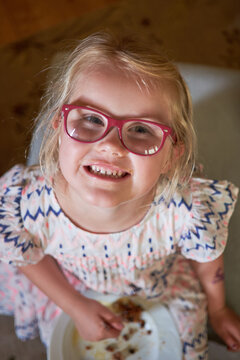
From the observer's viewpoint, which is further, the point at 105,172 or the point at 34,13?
the point at 34,13

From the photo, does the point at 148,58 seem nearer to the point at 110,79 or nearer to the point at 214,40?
the point at 110,79

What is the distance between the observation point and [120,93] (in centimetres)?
63

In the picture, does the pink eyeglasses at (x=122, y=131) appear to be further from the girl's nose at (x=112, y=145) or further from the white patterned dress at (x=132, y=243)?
the white patterned dress at (x=132, y=243)

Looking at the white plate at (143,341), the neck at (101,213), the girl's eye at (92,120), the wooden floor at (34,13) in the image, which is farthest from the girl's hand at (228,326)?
the wooden floor at (34,13)

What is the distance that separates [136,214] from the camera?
2.64 ft

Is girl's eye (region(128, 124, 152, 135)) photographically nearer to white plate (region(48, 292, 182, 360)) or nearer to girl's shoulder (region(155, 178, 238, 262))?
girl's shoulder (region(155, 178, 238, 262))

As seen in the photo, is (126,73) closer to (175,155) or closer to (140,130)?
(140,130)

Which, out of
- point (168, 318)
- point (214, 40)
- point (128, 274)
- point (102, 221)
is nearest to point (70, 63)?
point (102, 221)

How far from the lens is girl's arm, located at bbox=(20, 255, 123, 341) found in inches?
33.2

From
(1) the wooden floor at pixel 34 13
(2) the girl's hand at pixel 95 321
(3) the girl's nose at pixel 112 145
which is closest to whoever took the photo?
(3) the girl's nose at pixel 112 145

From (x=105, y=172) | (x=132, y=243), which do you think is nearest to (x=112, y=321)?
(x=132, y=243)

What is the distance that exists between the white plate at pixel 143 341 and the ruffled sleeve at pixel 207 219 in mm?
175

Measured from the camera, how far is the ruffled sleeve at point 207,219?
2.66 feet

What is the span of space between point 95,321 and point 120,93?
1.75ft
